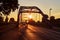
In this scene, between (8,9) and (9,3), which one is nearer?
(9,3)

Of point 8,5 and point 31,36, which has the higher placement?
point 8,5

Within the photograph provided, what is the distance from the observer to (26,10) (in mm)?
108500

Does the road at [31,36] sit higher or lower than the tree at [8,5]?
lower

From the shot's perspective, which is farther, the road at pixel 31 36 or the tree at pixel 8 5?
the tree at pixel 8 5

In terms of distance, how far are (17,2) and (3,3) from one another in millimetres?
5442

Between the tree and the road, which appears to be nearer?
the road

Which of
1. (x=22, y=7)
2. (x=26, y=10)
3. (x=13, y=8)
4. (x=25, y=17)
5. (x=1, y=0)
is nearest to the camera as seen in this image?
(x=1, y=0)

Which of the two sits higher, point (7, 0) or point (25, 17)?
point (7, 0)

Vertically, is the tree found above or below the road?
above

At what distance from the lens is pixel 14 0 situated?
5656 cm

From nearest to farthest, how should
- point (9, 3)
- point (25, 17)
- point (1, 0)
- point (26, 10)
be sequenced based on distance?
point (1, 0) → point (9, 3) → point (26, 10) → point (25, 17)

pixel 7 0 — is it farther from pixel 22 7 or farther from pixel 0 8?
pixel 22 7

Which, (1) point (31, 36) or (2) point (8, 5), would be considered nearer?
(1) point (31, 36)

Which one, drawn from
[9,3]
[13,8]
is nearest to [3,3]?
[9,3]
